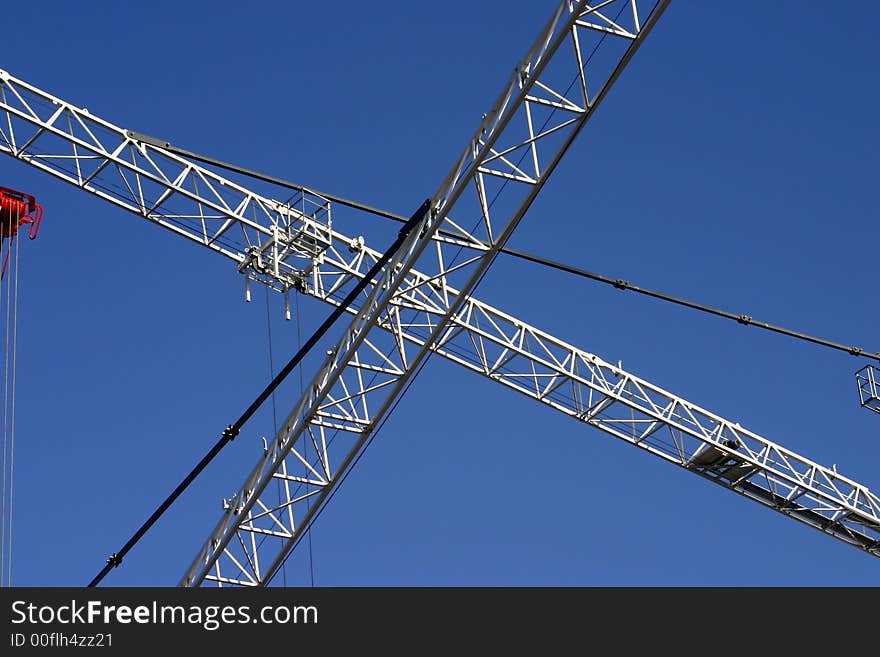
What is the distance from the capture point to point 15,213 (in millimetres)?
45844

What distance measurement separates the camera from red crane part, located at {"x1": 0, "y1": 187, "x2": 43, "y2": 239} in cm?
4575

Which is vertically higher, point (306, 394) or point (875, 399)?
point (875, 399)

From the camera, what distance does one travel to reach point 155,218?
46219mm

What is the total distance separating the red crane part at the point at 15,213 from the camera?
1801 inches

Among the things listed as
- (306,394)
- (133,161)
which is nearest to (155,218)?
(133,161)

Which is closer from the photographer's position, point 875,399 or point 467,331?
point 467,331
